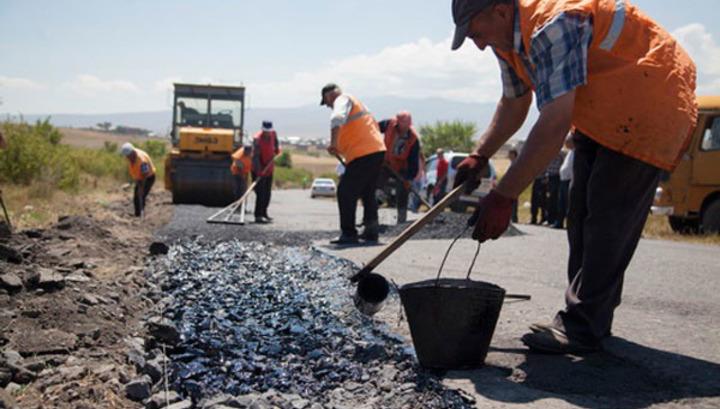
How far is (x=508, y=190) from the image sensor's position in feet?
10.3

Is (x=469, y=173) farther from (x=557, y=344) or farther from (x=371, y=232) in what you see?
(x=371, y=232)

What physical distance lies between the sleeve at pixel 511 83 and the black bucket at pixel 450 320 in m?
1.20

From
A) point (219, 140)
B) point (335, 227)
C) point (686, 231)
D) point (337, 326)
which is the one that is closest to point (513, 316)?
point (337, 326)

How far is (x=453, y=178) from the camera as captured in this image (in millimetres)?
15156

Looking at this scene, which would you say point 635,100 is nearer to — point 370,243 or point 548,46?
point 548,46

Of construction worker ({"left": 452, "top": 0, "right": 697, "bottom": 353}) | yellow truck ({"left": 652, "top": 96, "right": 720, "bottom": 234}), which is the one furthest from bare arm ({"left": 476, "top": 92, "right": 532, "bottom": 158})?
yellow truck ({"left": 652, "top": 96, "right": 720, "bottom": 234})

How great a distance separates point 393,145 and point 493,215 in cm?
911

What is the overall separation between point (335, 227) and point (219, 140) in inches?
267

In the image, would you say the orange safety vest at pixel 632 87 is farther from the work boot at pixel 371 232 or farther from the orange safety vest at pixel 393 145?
the orange safety vest at pixel 393 145

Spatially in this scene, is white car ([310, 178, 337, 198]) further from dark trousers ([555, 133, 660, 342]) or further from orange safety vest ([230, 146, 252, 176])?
dark trousers ([555, 133, 660, 342])

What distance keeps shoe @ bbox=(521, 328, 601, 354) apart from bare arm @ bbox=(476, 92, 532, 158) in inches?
41.1

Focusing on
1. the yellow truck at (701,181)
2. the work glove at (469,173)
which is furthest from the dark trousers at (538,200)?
the work glove at (469,173)

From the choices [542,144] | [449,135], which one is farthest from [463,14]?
[449,135]

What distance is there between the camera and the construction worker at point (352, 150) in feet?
28.0
